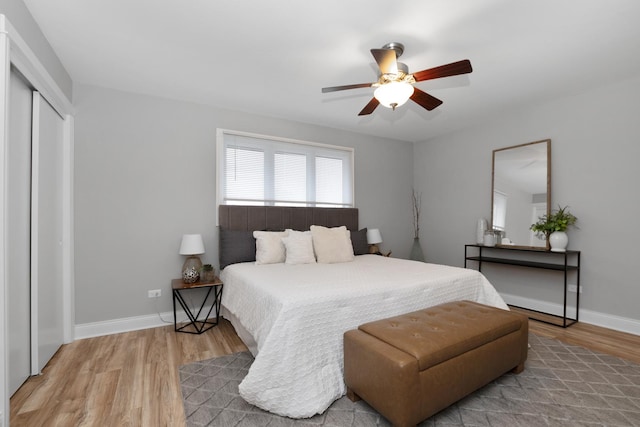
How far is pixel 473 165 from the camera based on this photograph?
443 centimetres

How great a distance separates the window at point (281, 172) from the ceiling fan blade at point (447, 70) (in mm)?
2213

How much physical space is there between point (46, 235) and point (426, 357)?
2928mm

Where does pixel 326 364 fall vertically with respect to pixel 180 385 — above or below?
above

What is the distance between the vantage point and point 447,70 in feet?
6.73

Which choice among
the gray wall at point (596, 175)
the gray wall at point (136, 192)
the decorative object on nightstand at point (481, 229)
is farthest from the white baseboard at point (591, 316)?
the gray wall at point (136, 192)

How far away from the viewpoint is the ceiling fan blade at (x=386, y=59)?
1982mm

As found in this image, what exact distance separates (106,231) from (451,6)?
3.54 metres

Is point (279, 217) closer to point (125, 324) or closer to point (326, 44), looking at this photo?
point (125, 324)

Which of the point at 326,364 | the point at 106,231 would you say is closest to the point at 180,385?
the point at 326,364

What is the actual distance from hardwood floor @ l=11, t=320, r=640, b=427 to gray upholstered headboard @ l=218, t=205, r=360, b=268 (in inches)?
32.6

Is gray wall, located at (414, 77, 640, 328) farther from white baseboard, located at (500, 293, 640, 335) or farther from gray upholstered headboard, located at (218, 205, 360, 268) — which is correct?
gray upholstered headboard, located at (218, 205, 360, 268)

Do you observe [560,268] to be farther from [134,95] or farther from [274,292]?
[134,95]

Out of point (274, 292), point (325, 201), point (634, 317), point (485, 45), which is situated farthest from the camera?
point (325, 201)

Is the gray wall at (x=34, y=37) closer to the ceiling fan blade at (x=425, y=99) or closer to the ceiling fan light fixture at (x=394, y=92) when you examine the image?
the ceiling fan light fixture at (x=394, y=92)
